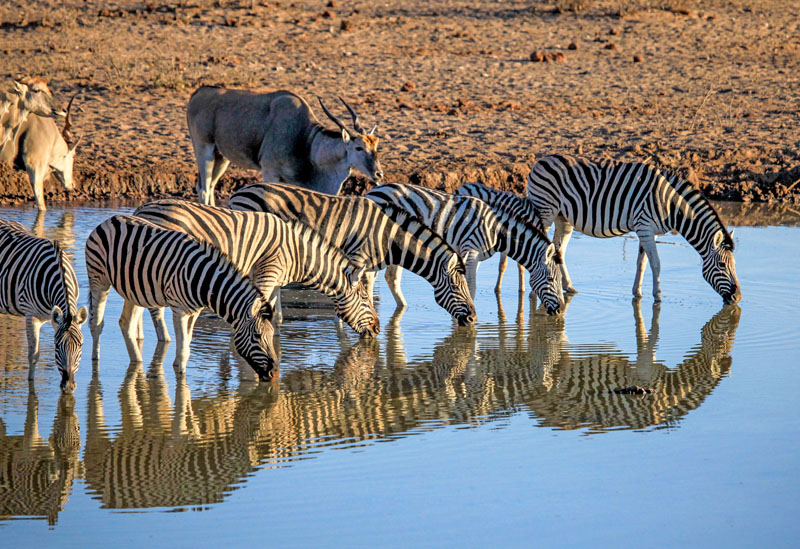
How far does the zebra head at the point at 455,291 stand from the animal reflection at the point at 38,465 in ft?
12.0

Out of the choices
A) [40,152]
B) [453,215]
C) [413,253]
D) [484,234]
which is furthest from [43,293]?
[40,152]

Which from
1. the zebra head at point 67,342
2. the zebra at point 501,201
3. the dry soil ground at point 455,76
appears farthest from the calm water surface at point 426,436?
the dry soil ground at point 455,76

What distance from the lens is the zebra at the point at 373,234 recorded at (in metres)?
9.79

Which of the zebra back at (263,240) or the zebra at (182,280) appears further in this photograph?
the zebra back at (263,240)

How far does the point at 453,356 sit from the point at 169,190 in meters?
8.49

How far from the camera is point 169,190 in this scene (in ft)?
54.5

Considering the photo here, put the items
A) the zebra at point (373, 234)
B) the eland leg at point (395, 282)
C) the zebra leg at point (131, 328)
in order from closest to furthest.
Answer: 1. the zebra leg at point (131, 328)
2. the zebra at point (373, 234)
3. the eland leg at point (395, 282)

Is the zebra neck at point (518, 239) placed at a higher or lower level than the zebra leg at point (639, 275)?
higher

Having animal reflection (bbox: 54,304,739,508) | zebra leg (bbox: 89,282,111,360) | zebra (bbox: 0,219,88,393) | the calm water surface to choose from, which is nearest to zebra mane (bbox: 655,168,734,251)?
the calm water surface

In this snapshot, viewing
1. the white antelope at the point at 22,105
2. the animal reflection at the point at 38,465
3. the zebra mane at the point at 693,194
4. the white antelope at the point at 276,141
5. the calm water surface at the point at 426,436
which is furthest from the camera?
the white antelope at the point at 22,105

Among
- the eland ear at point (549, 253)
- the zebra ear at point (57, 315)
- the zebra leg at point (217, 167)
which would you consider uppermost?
the zebra leg at point (217, 167)

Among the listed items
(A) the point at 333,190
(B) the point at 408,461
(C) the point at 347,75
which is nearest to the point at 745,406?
(B) the point at 408,461

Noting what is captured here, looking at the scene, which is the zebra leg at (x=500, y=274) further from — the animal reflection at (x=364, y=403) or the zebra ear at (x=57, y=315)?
the zebra ear at (x=57, y=315)

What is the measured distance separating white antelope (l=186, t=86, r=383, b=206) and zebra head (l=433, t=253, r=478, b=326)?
311 centimetres
